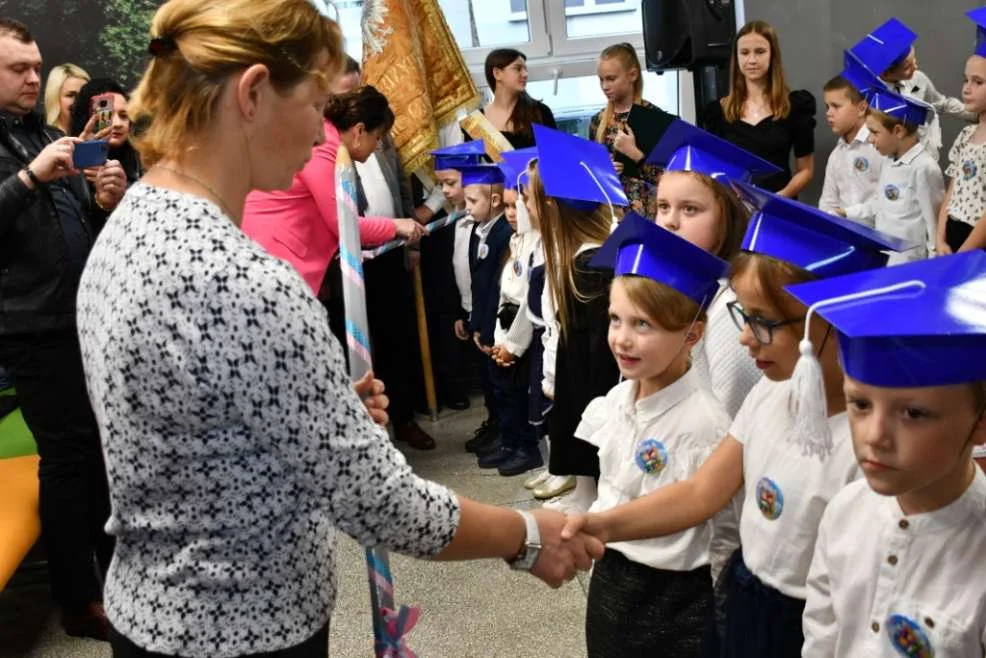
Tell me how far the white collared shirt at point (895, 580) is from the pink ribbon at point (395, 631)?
24.7 inches

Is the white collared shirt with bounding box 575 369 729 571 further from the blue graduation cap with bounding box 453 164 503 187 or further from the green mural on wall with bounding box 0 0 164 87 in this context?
the green mural on wall with bounding box 0 0 164 87

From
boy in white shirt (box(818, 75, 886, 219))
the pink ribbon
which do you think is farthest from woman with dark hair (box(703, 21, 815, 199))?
the pink ribbon

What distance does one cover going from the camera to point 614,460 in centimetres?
195

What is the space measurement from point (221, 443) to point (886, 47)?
4290 mm

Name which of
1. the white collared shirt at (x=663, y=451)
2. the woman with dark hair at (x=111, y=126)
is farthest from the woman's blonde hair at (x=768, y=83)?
the white collared shirt at (x=663, y=451)

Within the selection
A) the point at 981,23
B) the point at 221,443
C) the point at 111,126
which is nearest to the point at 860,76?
the point at 981,23

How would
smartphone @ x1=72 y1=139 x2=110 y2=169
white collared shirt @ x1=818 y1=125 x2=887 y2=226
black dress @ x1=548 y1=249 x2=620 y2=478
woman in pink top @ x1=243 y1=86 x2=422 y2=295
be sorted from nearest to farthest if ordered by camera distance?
smartphone @ x1=72 y1=139 x2=110 y2=169 → black dress @ x1=548 y1=249 x2=620 y2=478 → woman in pink top @ x1=243 y1=86 x2=422 y2=295 → white collared shirt @ x1=818 y1=125 x2=887 y2=226

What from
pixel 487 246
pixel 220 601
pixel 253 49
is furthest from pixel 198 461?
pixel 487 246

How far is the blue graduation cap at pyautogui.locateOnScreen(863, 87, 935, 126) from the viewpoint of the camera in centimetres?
407

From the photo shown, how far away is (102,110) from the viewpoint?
→ 3.06 meters

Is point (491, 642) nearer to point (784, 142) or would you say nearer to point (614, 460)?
point (614, 460)

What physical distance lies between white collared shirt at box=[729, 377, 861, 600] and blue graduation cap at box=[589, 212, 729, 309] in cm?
33

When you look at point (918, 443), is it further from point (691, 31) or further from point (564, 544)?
point (691, 31)

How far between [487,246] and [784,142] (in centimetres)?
151
